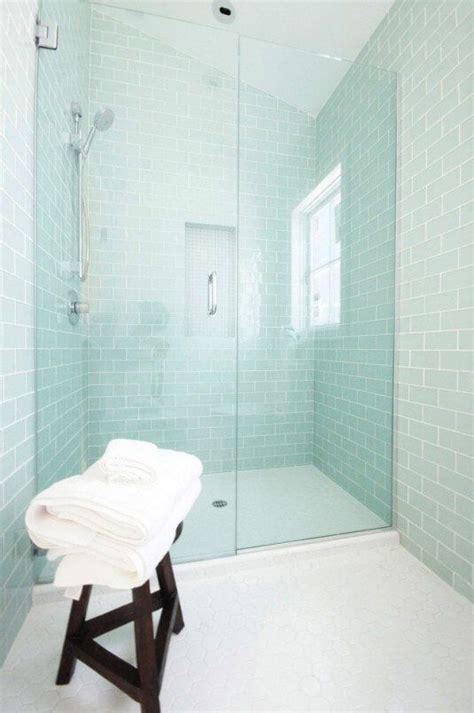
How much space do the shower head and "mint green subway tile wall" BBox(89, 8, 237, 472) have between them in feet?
0.17

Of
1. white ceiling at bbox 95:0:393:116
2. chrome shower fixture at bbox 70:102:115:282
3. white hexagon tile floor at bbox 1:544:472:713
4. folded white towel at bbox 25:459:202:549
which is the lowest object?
white hexagon tile floor at bbox 1:544:472:713

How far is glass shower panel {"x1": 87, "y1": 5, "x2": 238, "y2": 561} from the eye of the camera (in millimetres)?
1845

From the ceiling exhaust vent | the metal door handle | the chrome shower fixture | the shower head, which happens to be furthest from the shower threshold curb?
the ceiling exhaust vent

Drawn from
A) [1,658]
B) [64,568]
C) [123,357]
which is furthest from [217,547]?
[123,357]

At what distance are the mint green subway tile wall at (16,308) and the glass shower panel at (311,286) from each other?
101 centimetres

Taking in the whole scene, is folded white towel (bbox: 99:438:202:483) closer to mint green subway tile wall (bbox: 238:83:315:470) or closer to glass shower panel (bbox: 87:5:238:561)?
glass shower panel (bbox: 87:5:238:561)

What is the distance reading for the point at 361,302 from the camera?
6.21 ft

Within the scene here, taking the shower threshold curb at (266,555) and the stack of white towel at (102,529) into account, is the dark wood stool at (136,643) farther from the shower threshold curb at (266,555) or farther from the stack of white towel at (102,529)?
the shower threshold curb at (266,555)

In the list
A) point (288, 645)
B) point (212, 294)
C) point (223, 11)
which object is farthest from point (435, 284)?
point (223, 11)

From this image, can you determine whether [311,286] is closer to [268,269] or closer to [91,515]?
[268,269]

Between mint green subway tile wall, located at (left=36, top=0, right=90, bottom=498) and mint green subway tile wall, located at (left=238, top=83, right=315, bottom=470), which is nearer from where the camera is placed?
mint green subway tile wall, located at (left=36, top=0, right=90, bottom=498)

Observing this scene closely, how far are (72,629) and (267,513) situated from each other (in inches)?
40.9

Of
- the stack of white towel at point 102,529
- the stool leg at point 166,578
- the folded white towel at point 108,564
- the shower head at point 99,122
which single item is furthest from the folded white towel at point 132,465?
the shower head at point 99,122

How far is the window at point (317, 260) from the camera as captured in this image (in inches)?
77.7
